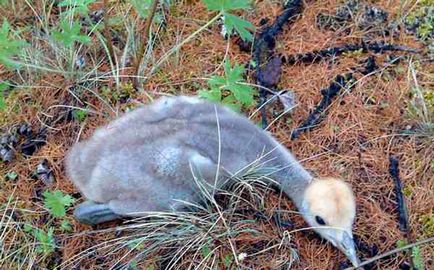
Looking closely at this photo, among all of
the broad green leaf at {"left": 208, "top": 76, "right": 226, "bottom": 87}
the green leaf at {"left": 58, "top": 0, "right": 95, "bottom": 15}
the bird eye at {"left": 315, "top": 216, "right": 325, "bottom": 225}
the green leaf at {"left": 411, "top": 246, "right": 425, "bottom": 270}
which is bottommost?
the green leaf at {"left": 411, "top": 246, "right": 425, "bottom": 270}

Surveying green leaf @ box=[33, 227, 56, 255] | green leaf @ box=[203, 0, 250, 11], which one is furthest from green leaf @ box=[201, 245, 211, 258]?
green leaf @ box=[203, 0, 250, 11]

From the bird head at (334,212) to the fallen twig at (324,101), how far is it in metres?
0.51

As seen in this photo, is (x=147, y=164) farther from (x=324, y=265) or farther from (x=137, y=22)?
(x=137, y=22)

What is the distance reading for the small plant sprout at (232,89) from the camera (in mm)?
3865

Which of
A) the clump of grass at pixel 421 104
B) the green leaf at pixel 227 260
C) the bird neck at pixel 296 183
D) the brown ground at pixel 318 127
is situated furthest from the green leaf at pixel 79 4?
the clump of grass at pixel 421 104

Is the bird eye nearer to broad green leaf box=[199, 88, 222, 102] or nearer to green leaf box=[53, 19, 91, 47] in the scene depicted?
broad green leaf box=[199, 88, 222, 102]

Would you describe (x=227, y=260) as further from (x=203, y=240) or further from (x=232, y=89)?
(x=232, y=89)

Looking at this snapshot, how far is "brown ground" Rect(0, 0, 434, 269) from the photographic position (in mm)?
3699

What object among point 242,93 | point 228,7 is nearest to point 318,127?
point 242,93

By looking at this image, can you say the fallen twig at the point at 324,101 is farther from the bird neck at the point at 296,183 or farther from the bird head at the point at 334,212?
the bird head at the point at 334,212

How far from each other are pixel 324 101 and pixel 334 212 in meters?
0.83

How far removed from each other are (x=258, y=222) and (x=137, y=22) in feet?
4.63

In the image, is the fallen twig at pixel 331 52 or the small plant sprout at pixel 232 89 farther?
the fallen twig at pixel 331 52

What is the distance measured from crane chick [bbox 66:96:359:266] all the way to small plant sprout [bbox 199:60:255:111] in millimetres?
166
